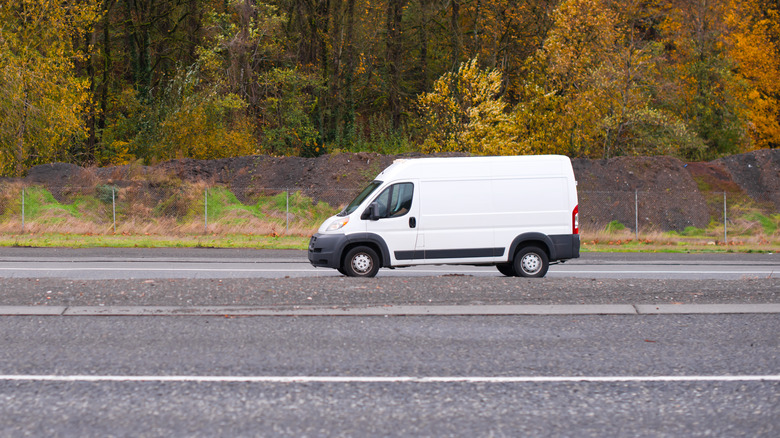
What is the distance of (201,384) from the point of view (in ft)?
20.1

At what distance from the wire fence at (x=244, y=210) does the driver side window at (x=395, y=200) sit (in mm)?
12787

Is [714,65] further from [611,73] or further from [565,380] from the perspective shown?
[565,380]

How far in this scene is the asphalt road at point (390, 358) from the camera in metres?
5.24

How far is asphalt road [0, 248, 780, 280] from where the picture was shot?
47.2ft

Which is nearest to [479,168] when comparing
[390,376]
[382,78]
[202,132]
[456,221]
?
[456,221]

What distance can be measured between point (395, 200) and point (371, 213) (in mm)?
497

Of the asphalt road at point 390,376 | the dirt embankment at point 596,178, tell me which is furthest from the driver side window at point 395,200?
the dirt embankment at point 596,178

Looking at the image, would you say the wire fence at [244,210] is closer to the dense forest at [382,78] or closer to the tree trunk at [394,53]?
the dense forest at [382,78]

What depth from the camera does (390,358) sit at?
701 cm

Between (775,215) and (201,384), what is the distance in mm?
27734

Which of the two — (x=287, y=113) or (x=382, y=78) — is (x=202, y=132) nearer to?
(x=287, y=113)

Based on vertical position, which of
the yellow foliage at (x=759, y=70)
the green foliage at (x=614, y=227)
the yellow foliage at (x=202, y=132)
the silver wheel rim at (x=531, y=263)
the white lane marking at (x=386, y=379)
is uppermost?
the yellow foliage at (x=759, y=70)

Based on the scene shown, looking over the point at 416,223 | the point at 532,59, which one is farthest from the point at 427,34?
the point at 416,223

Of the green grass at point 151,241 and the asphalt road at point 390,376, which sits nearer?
the asphalt road at point 390,376
